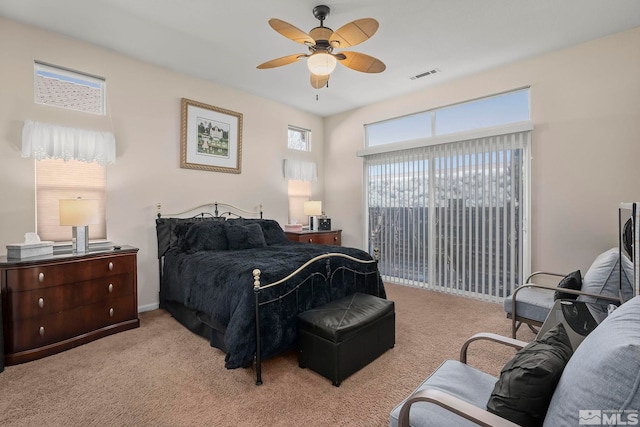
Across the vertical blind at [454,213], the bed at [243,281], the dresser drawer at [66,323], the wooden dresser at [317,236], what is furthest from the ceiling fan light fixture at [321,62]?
the dresser drawer at [66,323]

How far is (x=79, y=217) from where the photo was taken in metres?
2.88

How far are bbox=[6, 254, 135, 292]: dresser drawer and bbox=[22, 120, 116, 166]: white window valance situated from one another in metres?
1.16

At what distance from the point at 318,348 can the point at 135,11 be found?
11.4ft

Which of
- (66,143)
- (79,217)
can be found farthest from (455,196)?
(66,143)

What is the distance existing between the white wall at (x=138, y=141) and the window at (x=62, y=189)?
0.08 m

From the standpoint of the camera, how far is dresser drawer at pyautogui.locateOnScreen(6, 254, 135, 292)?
2.49 meters

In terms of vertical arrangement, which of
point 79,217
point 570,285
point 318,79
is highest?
point 318,79

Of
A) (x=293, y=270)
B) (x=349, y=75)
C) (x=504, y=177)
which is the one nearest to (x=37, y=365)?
(x=293, y=270)

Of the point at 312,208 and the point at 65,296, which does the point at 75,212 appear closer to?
the point at 65,296

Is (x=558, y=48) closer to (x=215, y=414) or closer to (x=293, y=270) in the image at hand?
(x=293, y=270)

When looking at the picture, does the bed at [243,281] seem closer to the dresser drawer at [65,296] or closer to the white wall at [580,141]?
the dresser drawer at [65,296]

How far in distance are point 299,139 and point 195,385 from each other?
14.9ft

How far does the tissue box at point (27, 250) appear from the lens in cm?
257

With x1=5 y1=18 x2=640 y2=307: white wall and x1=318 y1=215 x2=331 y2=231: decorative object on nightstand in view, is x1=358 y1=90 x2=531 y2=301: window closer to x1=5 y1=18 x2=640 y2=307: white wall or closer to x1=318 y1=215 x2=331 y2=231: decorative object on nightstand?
x1=5 y1=18 x2=640 y2=307: white wall
